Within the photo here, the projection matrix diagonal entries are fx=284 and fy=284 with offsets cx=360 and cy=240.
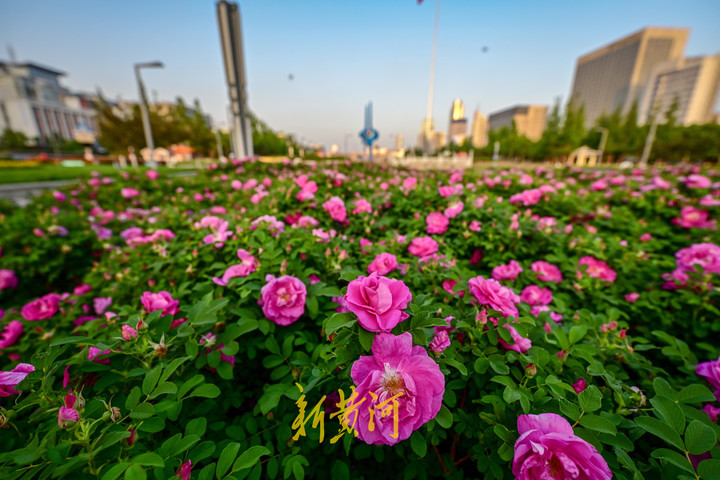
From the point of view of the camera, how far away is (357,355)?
2.31 feet

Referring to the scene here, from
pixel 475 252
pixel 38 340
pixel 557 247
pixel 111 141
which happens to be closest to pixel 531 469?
pixel 475 252

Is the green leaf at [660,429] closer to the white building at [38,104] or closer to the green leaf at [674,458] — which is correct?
the green leaf at [674,458]

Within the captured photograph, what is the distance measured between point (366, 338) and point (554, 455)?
43 cm

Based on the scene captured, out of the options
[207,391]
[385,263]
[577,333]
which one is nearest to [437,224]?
[385,263]

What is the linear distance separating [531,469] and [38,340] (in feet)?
7.29

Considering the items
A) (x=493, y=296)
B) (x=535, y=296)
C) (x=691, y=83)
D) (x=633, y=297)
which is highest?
(x=691, y=83)

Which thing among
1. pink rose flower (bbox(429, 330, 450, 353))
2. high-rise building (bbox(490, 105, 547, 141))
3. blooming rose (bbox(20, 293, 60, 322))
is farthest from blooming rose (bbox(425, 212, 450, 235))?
high-rise building (bbox(490, 105, 547, 141))

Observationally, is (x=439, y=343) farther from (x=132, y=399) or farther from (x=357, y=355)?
(x=132, y=399)

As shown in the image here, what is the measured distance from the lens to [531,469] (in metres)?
0.57

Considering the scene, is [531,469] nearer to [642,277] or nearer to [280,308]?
[280,308]

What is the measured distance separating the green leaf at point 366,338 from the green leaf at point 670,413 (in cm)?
72

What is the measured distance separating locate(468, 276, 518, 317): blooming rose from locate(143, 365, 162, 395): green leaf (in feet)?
3.07

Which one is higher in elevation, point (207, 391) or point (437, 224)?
point (437, 224)

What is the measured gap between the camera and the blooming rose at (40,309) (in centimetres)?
152
